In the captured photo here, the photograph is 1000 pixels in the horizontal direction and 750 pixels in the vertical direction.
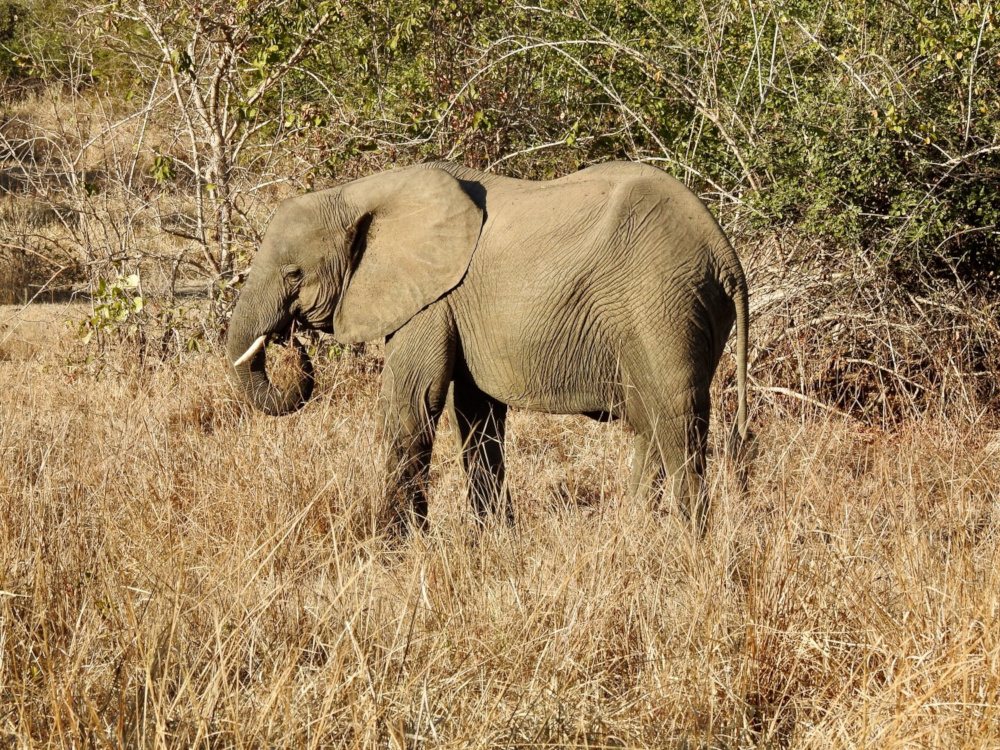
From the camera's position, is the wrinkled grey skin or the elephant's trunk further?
the elephant's trunk

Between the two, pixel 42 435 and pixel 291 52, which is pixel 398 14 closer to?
pixel 291 52

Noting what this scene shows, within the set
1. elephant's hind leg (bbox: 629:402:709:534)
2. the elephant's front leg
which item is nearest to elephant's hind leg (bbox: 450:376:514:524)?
the elephant's front leg

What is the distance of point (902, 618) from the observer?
3396 mm

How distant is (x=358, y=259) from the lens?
4953 mm

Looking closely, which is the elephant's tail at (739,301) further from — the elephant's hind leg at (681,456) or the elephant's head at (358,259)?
the elephant's head at (358,259)

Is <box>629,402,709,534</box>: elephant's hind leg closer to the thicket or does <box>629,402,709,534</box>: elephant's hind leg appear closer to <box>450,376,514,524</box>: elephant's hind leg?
<box>450,376,514,524</box>: elephant's hind leg

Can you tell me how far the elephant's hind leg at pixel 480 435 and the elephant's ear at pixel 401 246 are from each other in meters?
0.46

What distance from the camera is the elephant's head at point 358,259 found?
15.7 feet

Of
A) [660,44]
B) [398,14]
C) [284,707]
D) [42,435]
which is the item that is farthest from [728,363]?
Answer: [284,707]

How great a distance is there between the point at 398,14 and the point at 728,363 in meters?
3.09

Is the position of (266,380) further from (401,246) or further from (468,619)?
(468,619)

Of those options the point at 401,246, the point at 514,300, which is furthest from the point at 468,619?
the point at 401,246

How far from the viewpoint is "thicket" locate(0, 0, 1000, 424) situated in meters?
6.48

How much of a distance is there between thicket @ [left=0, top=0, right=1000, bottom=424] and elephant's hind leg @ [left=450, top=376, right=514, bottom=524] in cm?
196
